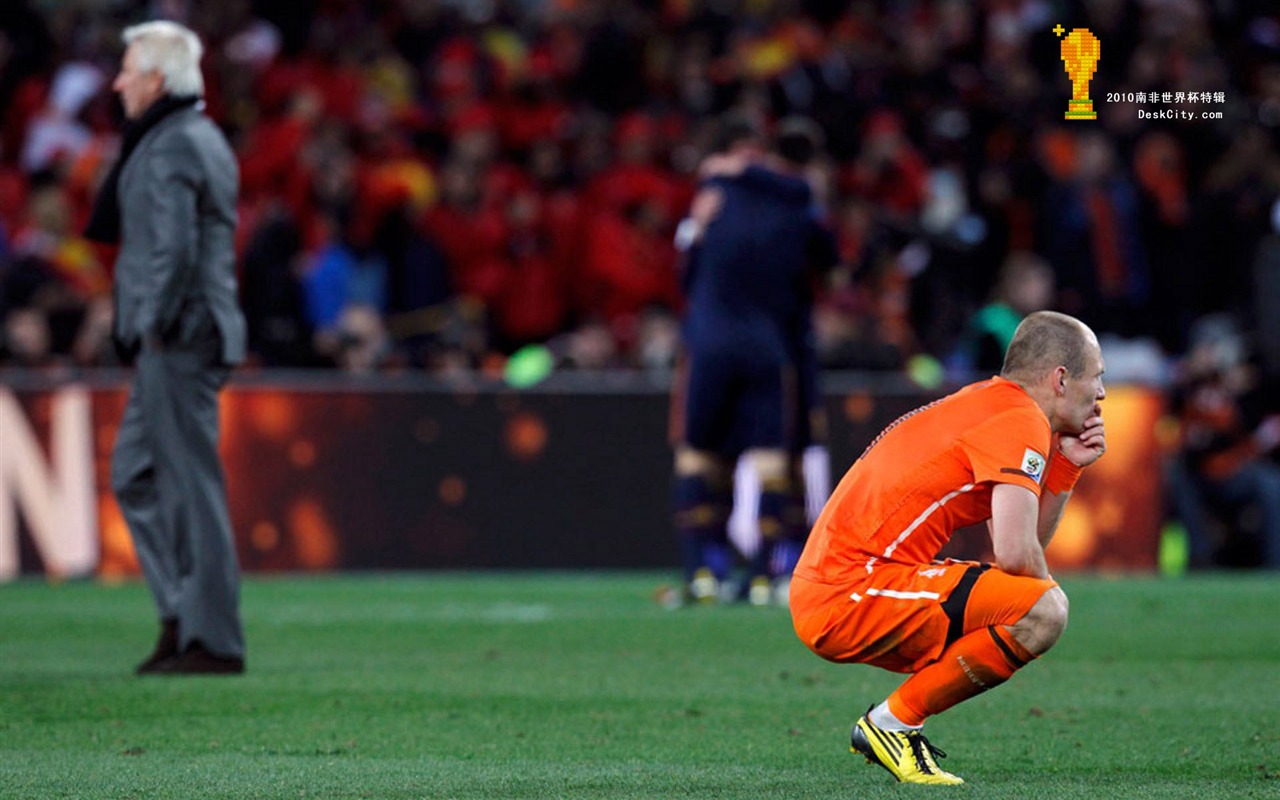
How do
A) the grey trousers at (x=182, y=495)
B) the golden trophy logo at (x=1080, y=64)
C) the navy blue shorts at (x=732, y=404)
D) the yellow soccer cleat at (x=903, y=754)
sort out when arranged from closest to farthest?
the yellow soccer cleat at (x=903, y=754), the grey trousers at (x=182, y=495), the navy blue shorts at (x=732, y=404), the golden trophy logo at (x=1080, y=64)

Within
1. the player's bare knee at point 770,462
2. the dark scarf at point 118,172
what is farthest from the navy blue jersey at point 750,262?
the dark scarf at point 118,172

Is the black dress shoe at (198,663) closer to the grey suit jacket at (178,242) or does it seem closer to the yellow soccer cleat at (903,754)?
the grey suit jacket at (178,242)

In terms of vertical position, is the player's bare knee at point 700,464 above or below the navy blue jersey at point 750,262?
below

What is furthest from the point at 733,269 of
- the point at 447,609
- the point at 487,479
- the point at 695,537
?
the point at 487,479

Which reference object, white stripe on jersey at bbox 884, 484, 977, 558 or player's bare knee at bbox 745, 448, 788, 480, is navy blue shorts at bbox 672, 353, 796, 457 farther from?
white stripe on jersey at bbox 884, 484, 977, 558

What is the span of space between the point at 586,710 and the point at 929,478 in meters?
2.14

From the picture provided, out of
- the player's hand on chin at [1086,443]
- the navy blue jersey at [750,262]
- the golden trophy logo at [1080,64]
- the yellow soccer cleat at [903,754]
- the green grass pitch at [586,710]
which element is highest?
the golden trophy logo at [1080,64]

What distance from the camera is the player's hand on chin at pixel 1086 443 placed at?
597 cm

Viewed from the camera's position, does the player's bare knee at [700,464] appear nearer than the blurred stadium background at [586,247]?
Yes

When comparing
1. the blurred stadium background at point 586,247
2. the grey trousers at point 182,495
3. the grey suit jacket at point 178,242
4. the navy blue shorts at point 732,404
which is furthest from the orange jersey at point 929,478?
the blurred stadium background at point 586,247

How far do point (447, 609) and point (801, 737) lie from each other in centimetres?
529

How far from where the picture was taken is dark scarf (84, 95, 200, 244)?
8461 millimetres

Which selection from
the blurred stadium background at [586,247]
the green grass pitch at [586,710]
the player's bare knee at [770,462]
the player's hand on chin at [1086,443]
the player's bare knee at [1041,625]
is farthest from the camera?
the blurred stadium background at [586,247]

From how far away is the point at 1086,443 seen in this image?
19.7 feet
